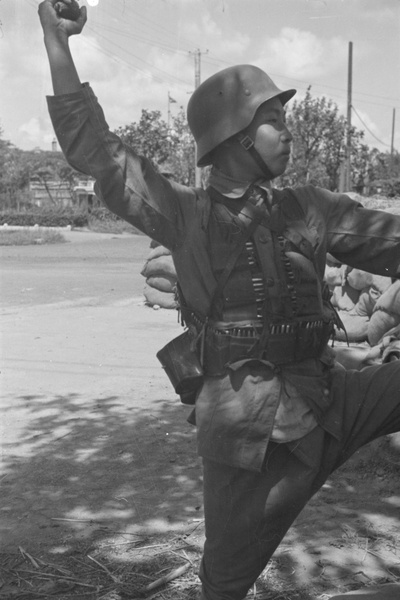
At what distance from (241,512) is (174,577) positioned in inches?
47.8


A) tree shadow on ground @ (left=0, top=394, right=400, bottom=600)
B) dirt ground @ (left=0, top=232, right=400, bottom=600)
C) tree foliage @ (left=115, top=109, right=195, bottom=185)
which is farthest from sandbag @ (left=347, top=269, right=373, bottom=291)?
tree foliage @ (left=115, top=109, right=195, bottom=185)

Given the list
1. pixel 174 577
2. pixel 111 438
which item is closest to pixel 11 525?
pixel 174 577

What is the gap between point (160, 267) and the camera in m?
11.9

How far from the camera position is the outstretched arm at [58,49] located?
228 cm

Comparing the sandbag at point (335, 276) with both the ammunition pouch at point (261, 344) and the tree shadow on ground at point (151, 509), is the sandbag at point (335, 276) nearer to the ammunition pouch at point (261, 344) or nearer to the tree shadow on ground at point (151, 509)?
the tree shadow on ground at point (151, 509)

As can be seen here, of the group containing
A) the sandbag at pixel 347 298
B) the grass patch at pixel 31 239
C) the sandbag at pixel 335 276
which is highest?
the sandbag at pixel 335 276

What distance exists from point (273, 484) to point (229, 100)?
1102 mm

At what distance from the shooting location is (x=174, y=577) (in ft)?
11.4

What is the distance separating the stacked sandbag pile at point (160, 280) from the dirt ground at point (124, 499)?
132 inches

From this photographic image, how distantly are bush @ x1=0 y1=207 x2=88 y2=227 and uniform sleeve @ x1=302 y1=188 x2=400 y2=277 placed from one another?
3857 centimetres

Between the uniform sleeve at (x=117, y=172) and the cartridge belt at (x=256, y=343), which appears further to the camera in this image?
the cartridge belt at (x=256, y=343)

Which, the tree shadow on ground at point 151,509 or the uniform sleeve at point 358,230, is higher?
the uniform sleeve at point 358,230

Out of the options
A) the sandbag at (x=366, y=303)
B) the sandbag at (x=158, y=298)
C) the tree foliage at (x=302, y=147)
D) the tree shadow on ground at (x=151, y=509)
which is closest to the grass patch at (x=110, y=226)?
the tree foliage at (x=302, y=147)

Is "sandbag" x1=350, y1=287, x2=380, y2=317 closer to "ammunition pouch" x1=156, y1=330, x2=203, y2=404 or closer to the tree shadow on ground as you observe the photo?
the tree shadow on ground
